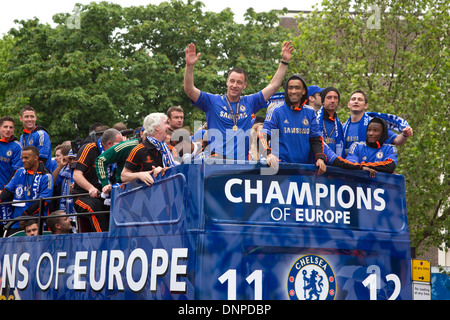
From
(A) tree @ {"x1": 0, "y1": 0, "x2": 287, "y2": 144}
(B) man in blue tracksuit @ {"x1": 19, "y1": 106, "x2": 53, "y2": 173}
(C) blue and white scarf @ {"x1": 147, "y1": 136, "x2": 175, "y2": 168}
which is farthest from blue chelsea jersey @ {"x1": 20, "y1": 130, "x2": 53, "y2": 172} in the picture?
(A) tree @ {"x1": 0, "y1": 0, "x2": 287, "y2": 144}

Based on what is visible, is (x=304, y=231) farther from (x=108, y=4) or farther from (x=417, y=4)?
(x=108, y=4)

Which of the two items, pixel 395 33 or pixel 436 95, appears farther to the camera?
pixel 395 33

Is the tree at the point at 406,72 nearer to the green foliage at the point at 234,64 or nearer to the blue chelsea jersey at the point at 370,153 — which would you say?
the green foliage at the point at 234,64

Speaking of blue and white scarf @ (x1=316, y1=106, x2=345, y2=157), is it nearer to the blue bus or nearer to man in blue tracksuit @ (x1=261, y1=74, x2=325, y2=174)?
man in blue tracksuit @ (x1=261, y1=74, x2=325, y2=174)

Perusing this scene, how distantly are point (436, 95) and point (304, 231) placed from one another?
40.9ft

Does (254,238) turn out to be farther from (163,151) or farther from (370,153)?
(370,153)

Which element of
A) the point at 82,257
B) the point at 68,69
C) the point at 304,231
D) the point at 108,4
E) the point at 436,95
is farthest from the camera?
the point at 108,4

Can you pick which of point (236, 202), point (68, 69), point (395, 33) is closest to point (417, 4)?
point (395, 33)

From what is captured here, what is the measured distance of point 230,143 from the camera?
6789 mm

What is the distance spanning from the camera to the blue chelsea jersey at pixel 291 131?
6363mm

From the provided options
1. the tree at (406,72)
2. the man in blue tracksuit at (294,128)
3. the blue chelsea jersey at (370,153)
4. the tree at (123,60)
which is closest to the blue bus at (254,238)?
the man in blue tracksuit at (294,128)

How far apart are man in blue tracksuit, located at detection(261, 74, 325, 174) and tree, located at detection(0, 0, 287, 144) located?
2002 cm

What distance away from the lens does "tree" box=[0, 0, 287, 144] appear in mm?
26375

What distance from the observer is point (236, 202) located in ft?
18.3
